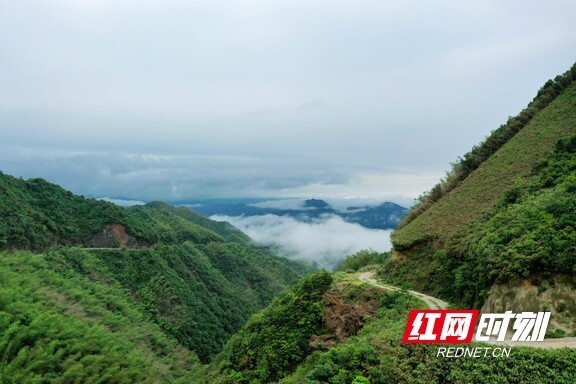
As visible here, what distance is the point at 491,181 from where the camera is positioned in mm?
31469

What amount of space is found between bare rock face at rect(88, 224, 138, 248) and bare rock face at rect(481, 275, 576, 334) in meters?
71.1

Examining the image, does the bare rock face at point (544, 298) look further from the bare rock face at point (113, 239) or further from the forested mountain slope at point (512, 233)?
the bare rock face at point (113, 239)

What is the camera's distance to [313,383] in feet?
56.6

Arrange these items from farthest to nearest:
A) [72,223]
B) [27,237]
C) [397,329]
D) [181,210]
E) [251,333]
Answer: [181,210] < [72,223] < [27,237] < [251,333] < [397,329]

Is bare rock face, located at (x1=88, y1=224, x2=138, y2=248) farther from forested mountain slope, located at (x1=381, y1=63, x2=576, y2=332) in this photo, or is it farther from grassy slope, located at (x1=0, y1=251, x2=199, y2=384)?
forested mountain slope, located at (x1=381, y1=63, x2=576, y2=332)

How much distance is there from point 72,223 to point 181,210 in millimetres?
123803

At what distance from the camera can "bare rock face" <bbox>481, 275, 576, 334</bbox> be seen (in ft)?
52.6

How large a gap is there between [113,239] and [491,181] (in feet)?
223

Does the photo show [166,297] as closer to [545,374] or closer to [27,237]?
[27,237]

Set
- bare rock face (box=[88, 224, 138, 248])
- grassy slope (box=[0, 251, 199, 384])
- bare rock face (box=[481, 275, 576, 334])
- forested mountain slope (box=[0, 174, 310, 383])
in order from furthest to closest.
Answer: bare rock face (box=[88, 224, 138, 248]) → forested mountain slope (box=[0, 174, 310, 383]) → grassy slope (box=[0, 251, 199, 384]) → bare rock face (box=[481, 275, 576, 334])

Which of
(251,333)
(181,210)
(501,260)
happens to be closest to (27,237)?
(251,333)

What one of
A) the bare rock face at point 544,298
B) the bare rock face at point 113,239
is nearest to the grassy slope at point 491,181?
the bare rock face at point 544,298

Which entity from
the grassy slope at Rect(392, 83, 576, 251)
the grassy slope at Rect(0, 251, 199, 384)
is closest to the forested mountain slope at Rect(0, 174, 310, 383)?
the grassy slope at Rect(0, 251, 199, 384)

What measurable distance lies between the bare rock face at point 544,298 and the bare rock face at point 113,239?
71.1 meters
